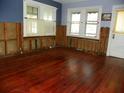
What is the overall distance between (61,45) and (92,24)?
220 cm

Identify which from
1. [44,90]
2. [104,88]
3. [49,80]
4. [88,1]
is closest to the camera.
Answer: [44,90]

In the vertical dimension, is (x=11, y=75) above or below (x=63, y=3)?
below

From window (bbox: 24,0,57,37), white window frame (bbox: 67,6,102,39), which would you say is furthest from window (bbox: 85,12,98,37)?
window (bbox: 24,0,57,37)

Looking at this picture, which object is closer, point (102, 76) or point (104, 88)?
point (104, 88)

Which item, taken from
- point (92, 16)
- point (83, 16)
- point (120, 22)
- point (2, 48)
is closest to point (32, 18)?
point (2, 48)

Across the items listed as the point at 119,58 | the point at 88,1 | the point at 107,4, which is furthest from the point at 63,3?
the point at 119,58

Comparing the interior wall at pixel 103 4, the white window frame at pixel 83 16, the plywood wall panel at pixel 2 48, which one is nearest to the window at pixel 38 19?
the white window frame at pixel 83 16

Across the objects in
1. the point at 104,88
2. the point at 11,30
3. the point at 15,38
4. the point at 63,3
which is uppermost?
the point at 63,3

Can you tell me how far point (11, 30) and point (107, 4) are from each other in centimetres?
426

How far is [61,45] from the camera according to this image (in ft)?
22.0

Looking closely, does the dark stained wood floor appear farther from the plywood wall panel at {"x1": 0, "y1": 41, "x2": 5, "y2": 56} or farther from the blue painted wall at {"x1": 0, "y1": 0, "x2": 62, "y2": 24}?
the blue painted wall at {"x1": 0, "y1": 0, "x2": 62, "y2": 24}

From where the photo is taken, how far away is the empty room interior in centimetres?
250

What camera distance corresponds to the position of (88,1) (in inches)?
217

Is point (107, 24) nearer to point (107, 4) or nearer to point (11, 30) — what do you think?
point (107, 4)
